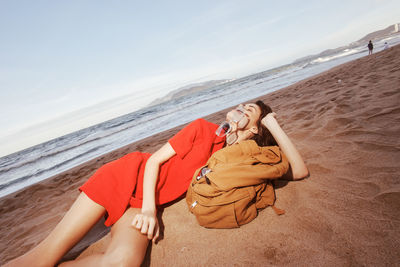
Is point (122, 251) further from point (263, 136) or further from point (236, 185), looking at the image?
point (263, 136)

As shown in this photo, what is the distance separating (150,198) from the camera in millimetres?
1783

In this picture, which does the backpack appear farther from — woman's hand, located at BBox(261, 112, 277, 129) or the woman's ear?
the woman's ear

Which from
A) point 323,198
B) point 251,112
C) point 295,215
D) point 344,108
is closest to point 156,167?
point 251,112

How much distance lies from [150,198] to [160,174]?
0.28 meters

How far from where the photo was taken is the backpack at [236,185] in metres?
1.58

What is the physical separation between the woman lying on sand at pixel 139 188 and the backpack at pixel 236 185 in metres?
0.25

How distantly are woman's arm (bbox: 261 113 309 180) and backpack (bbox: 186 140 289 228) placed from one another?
99mm

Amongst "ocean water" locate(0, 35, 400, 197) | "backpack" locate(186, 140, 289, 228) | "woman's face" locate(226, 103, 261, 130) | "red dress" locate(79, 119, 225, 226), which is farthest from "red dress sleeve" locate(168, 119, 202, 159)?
"ocean water" locate(0, 35, 400, 197)

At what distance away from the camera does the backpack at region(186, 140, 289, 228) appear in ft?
5.19

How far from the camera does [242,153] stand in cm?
184

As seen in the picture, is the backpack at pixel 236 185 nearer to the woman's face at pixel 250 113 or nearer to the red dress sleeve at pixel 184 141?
the red dress sleeve at pixel 184 141

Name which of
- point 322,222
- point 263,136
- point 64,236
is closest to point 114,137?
point 64,236

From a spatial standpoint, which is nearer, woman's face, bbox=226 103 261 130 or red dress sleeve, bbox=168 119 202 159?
red dress sleeve, bbox=168 119 202 159

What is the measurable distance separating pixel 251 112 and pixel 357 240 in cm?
141
